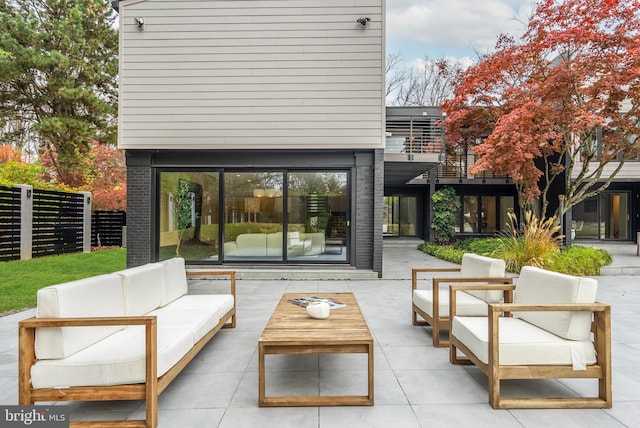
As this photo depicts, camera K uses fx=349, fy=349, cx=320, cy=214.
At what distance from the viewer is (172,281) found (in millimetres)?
3691

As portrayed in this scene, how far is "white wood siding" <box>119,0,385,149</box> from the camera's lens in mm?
6965

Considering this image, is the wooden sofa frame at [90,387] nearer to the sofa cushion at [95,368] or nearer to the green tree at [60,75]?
the sofa cushion at [95,368]

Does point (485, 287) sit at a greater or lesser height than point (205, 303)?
greater

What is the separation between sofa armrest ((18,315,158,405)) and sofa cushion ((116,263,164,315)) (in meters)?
0.74

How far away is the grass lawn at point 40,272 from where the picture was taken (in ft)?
17.0

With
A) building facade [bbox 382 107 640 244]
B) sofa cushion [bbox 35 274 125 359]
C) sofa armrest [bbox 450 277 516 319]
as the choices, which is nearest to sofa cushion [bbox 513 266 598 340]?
sofa armrest [bbox 450 277 516 319]

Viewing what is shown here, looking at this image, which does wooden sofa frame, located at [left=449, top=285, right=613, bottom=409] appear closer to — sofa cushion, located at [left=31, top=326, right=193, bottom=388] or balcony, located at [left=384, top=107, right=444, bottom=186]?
sofa cushion, located at [left=31, top=326, right=193, bottom=388]

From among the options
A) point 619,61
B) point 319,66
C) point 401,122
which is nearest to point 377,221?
point 319,66

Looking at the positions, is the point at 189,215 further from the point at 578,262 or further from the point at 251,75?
the point at 578,262

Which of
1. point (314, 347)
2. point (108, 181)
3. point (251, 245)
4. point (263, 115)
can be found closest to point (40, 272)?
point (251, 245)

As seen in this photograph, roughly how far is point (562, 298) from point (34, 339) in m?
3.52

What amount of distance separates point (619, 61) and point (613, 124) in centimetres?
169

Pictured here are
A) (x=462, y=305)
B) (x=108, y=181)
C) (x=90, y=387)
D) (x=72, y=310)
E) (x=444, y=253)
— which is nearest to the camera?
(x=90, y=387)

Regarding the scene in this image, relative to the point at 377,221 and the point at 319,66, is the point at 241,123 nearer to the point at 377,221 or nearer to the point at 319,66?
the point at 319,66
